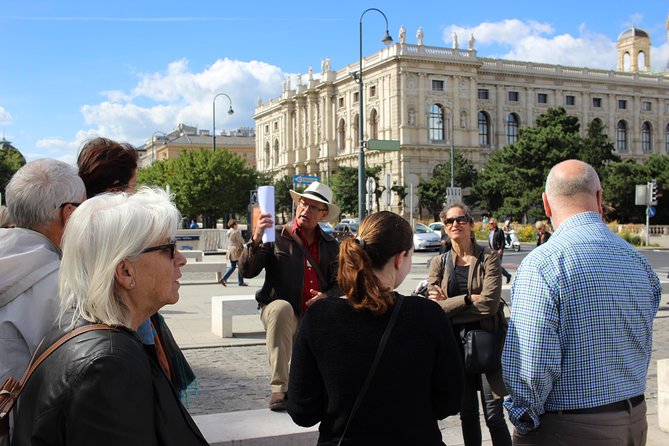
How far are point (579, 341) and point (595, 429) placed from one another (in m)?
0.37

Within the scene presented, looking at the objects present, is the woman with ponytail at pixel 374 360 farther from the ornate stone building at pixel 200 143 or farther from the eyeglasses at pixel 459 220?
the ornate stone building at pixel 200 143

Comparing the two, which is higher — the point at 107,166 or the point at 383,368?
the point at 107,166

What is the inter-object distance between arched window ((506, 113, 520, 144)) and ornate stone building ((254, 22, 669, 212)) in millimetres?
120

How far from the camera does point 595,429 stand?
9.34 feet

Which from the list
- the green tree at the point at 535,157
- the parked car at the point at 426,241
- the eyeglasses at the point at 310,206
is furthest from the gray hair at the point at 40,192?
the green tree at the point at 535,157

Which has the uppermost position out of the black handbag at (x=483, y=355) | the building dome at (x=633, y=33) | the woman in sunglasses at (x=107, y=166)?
the building dome at (x=633, y=33)

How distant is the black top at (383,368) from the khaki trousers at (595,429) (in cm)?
50

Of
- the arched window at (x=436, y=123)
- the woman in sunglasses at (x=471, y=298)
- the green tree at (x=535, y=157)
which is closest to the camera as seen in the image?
the woman in sunglasses at (x=471, y=298)

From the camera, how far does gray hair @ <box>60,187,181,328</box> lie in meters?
1.98

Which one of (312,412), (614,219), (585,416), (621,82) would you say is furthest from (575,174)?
(621,82)

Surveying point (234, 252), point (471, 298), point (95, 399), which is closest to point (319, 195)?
point (471, 298)

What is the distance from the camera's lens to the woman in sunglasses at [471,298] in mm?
4535

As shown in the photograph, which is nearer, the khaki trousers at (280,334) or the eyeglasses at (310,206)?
the khaki trousers at (280,334)

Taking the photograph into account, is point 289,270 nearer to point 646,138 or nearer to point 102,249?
point 102,249
